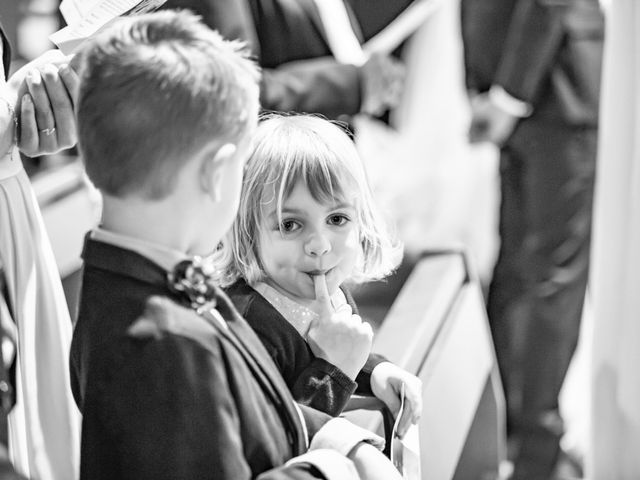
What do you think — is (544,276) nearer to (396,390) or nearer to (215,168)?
(396,390)

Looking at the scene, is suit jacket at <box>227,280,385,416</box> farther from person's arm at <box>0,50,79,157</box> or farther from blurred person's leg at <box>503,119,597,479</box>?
blurred person's leg at <box>503,119,597,479</box>

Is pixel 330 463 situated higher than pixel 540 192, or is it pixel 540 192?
pixel 330 463

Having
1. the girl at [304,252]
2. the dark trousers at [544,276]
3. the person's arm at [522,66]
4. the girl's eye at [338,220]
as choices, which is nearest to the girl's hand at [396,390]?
the girl at [304,252]

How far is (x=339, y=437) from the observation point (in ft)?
4.60

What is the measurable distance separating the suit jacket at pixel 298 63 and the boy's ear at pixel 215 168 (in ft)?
4.64

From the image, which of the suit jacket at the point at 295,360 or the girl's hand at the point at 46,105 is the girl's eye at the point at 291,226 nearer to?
the suit jacket at the point at 295,360

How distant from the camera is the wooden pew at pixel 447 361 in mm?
2236

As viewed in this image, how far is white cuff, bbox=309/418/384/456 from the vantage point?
4.56 feet

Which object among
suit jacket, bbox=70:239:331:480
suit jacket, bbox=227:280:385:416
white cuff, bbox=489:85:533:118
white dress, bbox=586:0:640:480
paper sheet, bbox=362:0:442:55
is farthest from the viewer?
white cuff, bbox=489:85:533:118

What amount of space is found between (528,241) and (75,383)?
2823mm

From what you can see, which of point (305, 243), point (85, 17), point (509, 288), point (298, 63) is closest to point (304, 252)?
point (305, 243)

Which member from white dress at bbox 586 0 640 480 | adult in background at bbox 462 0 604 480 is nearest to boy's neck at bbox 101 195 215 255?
white dress at bbox 586 0 640 480

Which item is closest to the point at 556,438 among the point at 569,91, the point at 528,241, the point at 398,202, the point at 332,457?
the point at 528,241

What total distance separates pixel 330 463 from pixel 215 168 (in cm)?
36
